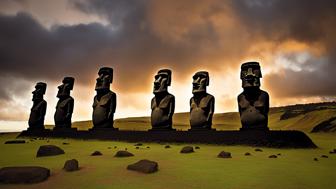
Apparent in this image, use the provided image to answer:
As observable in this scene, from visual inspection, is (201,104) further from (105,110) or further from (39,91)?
(39,91)

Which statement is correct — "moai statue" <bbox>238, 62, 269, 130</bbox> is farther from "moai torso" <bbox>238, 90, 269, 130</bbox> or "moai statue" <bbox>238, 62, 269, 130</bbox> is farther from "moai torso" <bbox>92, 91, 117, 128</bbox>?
"moai torso" <bbox>92, 91, 117, 128</bbox>

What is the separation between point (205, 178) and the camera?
15.5 feet

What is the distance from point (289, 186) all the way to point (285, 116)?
46.5m

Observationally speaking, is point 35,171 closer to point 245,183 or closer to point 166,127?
point 245,183

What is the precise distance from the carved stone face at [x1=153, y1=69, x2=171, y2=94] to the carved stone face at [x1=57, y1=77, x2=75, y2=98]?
24.7 feet

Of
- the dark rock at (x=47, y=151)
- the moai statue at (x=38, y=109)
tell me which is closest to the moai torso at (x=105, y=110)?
the moai statue at (x=38, y=109)

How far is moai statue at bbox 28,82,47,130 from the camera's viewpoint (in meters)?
22.4

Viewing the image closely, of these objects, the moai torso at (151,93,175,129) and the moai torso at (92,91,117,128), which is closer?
the moai torso at (151,93,175,129)

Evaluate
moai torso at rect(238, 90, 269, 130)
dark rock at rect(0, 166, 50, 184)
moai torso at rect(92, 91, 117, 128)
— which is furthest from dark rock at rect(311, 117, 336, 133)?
dark rock at rect(0, 166, 50, 184)

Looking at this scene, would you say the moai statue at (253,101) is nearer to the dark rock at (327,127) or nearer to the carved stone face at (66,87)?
the carved stone face at (66,87)

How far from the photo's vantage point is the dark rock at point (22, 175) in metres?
4.33

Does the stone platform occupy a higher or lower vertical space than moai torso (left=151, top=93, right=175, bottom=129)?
lower

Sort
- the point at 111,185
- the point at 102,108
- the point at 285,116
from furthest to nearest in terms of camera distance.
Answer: the point at 285,116, the point at 102,108, the point at 111,185

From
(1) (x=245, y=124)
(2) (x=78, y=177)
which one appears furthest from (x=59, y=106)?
(2) (x=78, y=177)
